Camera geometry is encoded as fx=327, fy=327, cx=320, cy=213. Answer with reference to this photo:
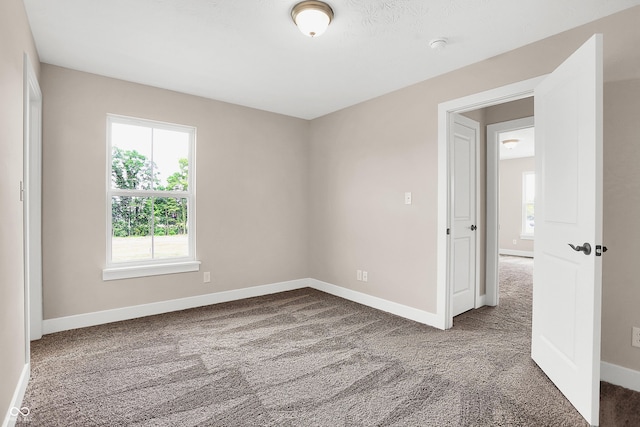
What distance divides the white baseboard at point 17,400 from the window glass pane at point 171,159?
6.70 ft

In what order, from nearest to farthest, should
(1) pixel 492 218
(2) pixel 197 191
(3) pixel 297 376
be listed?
(3) pixel 297 376, (2) pixel 197 191, (1) pixel 492 218

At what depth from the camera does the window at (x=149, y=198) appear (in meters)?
3.40

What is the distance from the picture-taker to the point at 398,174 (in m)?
3.63

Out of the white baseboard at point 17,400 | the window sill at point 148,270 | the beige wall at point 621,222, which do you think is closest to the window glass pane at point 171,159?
the window sill at point 148,270

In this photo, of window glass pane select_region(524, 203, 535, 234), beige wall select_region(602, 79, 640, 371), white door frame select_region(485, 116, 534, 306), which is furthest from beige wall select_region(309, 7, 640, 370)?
window glass pane select_region(524, 203, 535, 234)

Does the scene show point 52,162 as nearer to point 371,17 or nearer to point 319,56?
point 319,56

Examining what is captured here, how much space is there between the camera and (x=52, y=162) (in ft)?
9.89

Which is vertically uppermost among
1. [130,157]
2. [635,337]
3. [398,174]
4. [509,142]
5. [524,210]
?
[509,142]

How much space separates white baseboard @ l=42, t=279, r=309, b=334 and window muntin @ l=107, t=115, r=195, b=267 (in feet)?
1.56

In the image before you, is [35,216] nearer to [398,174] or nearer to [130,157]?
[130,157]

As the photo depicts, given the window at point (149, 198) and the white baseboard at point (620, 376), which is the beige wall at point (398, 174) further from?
the window at point (149, 198)

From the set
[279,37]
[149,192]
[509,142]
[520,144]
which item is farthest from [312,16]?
[520,144]

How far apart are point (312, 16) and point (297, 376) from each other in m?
2.43

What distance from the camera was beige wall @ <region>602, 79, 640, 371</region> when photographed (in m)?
2.12
